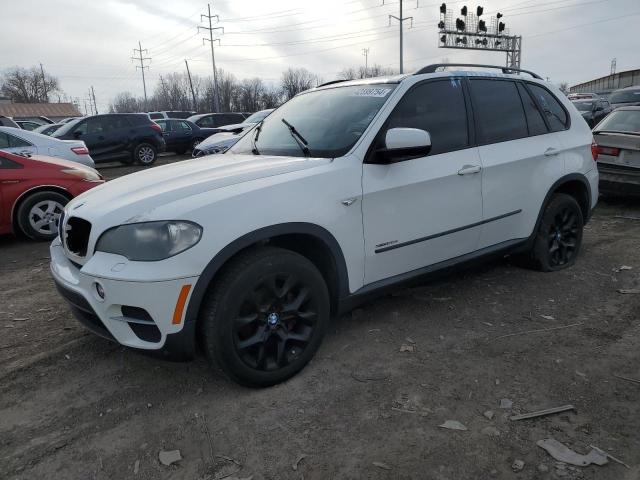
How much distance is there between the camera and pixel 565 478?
2.17 metres

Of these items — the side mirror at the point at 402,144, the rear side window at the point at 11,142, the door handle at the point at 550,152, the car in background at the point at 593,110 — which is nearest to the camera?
the side mirror at the point at 402,144

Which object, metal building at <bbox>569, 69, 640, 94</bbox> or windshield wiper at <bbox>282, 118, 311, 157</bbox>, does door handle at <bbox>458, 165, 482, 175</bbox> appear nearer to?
windshield wiper at <bbox>282, 118, 311, 157</bbox>

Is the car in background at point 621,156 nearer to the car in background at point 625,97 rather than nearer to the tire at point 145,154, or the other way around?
the car in background at point 625,97

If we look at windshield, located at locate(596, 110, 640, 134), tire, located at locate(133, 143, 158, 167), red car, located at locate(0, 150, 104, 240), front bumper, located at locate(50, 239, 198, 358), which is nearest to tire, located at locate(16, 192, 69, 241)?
red car, located at locate(0, 150, 104, 240)

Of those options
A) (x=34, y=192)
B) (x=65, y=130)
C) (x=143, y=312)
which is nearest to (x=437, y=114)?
(x=143, y=312)

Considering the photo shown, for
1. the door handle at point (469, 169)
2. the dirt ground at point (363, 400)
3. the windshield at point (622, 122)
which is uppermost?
the windshield at point (622, 122)

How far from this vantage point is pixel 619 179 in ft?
23.0

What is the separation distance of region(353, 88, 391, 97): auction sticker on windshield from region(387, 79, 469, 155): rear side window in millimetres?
147

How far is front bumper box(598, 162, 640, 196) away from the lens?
6883mm

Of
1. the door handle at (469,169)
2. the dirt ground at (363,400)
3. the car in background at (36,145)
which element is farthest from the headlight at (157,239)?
the car in background at (36,145)

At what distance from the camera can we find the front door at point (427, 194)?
318cm

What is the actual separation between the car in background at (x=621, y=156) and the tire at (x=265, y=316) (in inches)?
230

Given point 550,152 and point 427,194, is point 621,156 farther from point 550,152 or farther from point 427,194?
point 427,194

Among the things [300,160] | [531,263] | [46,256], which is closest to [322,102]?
Answer: [300,160]
